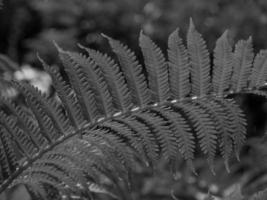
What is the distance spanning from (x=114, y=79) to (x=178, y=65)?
0.09 m

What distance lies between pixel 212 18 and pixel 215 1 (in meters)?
0.20

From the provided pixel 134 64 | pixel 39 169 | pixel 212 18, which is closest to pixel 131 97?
pixel 134 64

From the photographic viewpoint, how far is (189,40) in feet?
2.44

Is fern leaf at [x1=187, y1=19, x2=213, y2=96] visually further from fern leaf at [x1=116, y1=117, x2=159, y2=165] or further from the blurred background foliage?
the blurred background foliage

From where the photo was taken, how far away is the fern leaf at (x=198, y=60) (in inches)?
29.3

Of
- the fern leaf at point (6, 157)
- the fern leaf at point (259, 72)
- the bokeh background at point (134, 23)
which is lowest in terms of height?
the bokeh background at point (134, 23)

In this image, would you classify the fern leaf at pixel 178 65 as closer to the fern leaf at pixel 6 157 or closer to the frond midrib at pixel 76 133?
the frond midrib at pixel 76 133

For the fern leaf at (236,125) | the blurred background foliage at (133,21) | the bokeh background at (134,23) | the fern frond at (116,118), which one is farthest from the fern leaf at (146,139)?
the blurred background foliage at (133,21)

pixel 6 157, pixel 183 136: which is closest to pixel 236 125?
pixel 183 136

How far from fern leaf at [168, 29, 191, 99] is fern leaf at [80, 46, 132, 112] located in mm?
66

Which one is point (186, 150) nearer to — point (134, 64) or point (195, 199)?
point (134, 64)

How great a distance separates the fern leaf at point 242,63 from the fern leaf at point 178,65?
0.06 metres

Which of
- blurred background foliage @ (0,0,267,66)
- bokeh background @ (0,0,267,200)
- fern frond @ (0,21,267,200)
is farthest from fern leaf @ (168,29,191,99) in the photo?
blurred background foliage @ (0,0,267,66)

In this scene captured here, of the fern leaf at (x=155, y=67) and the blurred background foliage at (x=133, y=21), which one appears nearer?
the fern leaf at (x=155, y=67)
